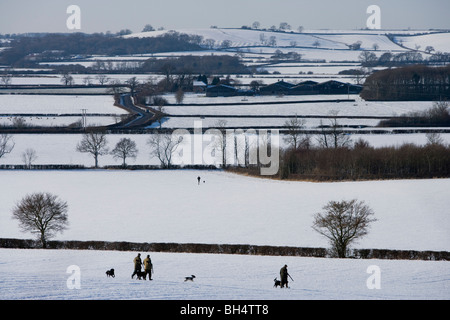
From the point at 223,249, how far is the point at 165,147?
18825mm

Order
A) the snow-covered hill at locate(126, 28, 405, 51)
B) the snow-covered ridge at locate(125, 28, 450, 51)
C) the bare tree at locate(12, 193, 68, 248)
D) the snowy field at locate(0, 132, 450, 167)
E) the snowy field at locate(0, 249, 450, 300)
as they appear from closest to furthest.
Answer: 1. the snowy field at locate(0, 249, 450, 300)
2. the bare tree at locate(12, 193, 68, 248)
3. the snowy field at locate(0, 132, 450, 167)
4. the snow-covered ridge at locate(125, 28, 450, 51)
5. the snow-covered hill at locate(126, 28, 405, 51)

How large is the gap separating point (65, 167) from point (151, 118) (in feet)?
55.7

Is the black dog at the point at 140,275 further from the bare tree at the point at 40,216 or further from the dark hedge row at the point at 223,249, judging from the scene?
the bare tree at the point at 40,216

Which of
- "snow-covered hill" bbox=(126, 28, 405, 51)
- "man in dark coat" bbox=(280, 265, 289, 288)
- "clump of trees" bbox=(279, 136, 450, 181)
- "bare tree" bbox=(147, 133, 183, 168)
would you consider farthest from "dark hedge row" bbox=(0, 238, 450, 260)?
Answer: "snow-covered hill" bbox=(126, 28, 405, 51)

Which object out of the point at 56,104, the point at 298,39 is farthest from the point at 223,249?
the point at 298,39

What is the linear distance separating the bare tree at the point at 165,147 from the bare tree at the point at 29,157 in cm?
647

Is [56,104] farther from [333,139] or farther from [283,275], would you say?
[283,275]

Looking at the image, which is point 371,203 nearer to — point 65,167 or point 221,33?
point 65,167

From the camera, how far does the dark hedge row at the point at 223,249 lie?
17062 millimetres

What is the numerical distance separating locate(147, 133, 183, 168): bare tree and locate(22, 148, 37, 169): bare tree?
647 cm

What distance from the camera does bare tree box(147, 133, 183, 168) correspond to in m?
33.8

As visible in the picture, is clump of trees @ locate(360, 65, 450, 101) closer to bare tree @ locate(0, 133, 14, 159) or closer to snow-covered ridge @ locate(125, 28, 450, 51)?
bare tree @ locate(0, 133, 14, 159)
